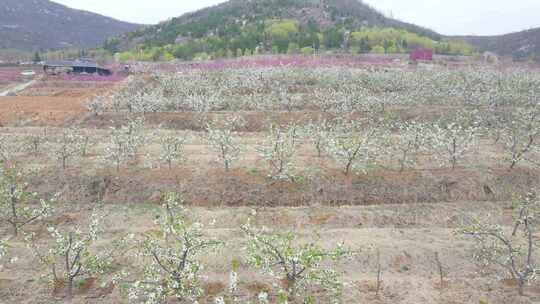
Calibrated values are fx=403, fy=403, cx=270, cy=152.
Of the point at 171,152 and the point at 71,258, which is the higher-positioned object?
the point at 171,152

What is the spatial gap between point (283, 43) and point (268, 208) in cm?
8245

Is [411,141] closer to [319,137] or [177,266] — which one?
[319,137]

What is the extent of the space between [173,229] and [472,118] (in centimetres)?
3179

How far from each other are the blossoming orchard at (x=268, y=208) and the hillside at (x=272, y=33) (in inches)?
2394

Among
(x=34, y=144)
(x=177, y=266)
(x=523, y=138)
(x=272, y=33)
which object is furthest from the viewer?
(x=272, y=33)

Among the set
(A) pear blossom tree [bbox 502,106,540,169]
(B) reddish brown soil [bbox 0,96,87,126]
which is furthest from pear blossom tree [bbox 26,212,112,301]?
(B) reddish brown soil [bbox 0,96,87,126]

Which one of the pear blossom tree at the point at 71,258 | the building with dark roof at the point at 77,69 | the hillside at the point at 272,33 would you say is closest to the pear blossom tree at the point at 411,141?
the pear blossom tree at the point at 71,258

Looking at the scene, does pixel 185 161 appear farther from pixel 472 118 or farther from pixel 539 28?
pixel 539 28

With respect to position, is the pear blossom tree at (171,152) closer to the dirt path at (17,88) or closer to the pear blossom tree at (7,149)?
the pear blossom tree at (7,149)

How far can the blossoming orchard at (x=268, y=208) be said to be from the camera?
1356cm

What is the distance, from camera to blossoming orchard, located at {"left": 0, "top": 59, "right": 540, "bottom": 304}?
13.6m

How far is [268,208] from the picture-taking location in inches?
830

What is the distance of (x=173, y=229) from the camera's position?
37.9 feet

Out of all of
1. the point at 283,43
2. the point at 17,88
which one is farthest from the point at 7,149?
the point at 283,43
